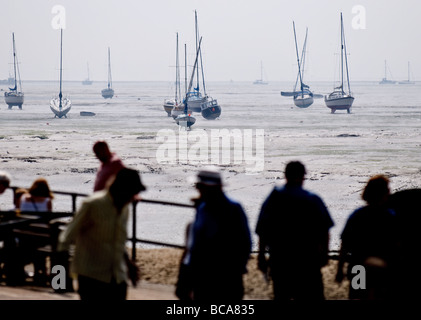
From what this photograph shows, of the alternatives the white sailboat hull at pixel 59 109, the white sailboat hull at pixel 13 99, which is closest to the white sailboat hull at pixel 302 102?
the white sailboat hull at pixel 59 109

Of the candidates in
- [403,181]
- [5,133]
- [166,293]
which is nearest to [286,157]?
[403,181]

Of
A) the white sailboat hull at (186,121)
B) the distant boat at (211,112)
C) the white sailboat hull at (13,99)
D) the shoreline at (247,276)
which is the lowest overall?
the shoreline at (247,276)

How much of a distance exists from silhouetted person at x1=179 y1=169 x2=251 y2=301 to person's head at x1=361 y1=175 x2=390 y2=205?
3.94 feet

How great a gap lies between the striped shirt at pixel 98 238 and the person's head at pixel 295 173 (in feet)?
5.12

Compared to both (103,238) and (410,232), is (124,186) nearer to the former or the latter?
(103,238)

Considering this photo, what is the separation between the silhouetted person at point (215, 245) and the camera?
5.02 meters

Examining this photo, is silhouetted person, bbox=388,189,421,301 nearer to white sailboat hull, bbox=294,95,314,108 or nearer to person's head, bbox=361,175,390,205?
person's head, bbox=361,175,390,205

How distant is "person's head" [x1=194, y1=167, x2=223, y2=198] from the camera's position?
16.2 feet

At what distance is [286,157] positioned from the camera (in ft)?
137

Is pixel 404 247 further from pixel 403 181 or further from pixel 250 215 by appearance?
pixel 403 181

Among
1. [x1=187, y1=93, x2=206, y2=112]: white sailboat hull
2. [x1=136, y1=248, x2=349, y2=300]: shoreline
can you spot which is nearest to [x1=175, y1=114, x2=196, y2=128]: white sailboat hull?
[x1=187, y1=93, x2=206, y2=112]: white sailboat hull

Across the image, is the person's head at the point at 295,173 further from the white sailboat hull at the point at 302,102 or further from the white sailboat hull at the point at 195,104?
the white sailboat hull at the point at 302,102

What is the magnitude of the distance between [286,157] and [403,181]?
38.8 feet

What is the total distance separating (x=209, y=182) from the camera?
4.94m
